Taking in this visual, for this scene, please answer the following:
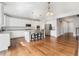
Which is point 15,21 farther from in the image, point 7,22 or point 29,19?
point 29,19

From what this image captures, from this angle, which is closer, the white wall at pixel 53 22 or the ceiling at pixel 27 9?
the ceiling at pixel 27 9

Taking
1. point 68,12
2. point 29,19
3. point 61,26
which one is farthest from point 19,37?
point 68,12

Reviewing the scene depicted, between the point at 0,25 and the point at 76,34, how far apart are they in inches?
69.0

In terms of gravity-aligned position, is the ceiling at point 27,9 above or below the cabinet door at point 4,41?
above

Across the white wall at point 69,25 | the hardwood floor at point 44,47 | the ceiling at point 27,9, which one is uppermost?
the ceiling at point 27,9

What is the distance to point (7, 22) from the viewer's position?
1691mm

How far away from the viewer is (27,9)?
1844mm

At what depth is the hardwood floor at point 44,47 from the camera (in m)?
1.80

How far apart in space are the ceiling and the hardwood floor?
575 mm

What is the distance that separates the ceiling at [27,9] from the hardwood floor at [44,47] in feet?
1.89

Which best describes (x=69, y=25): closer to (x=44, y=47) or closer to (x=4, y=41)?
(x=44, y=47)

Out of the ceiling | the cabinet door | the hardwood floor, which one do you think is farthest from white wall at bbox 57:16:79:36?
the cabinet door

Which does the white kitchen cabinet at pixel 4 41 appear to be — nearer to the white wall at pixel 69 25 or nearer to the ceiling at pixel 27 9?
the ceiling at pixel 27 9

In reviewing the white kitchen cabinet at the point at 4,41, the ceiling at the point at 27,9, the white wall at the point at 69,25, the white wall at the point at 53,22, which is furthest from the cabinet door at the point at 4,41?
the white wall at the point at 69,25
